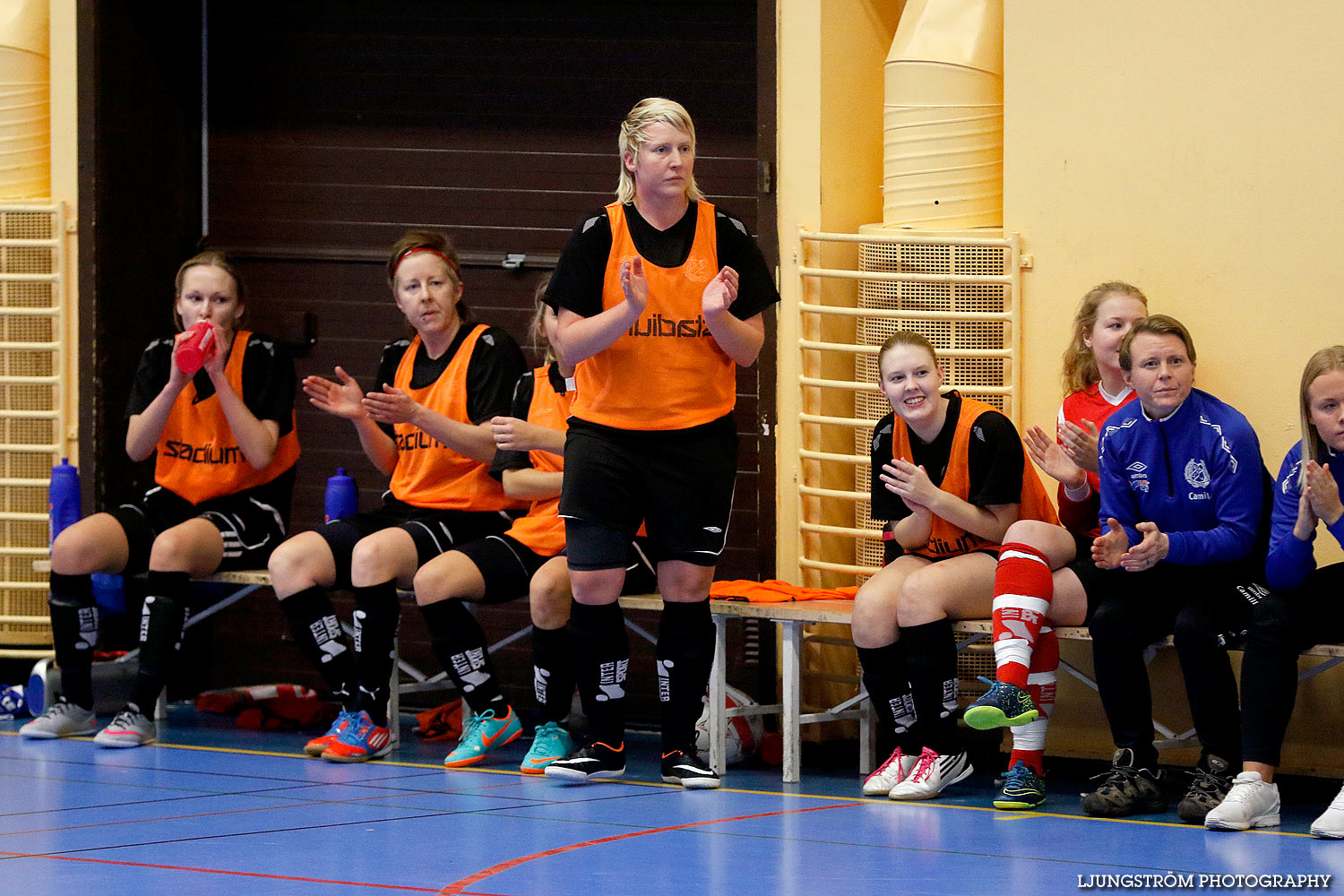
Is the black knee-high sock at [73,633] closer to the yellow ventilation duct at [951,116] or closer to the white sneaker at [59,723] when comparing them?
the white sneaker at [59,723]

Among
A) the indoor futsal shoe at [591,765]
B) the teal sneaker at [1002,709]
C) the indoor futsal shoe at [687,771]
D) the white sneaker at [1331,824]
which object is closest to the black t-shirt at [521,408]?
the indoor futsal shoe at [591,765]

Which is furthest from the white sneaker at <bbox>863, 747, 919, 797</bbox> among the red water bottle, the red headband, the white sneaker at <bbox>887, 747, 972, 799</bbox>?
the red water bottle

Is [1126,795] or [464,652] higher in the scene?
[464,652]

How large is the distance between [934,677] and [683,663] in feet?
2.34

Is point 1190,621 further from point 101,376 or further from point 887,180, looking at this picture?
point 101,376

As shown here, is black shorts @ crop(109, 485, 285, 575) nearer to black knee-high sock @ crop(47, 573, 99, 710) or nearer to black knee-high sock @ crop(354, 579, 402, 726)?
black knee-high sock @ crop(47, 573, 99, 710)

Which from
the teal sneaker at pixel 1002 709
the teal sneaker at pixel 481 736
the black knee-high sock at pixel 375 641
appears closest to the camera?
the teal sneaker at pixel 1002 709

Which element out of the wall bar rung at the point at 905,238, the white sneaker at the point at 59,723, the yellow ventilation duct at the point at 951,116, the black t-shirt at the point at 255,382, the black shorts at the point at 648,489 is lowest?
the white sneaker at the point at 59,723

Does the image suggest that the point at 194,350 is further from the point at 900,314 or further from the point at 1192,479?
the point at 1192,479

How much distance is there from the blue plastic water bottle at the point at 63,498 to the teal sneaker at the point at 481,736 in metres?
1.98

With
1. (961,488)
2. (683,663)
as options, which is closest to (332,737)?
(683,663)

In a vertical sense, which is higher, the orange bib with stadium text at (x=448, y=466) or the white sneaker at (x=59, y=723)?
the orange bib with stadium text at (x=448, y=466)

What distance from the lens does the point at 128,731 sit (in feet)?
17.9

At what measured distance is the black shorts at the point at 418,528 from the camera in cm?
540
